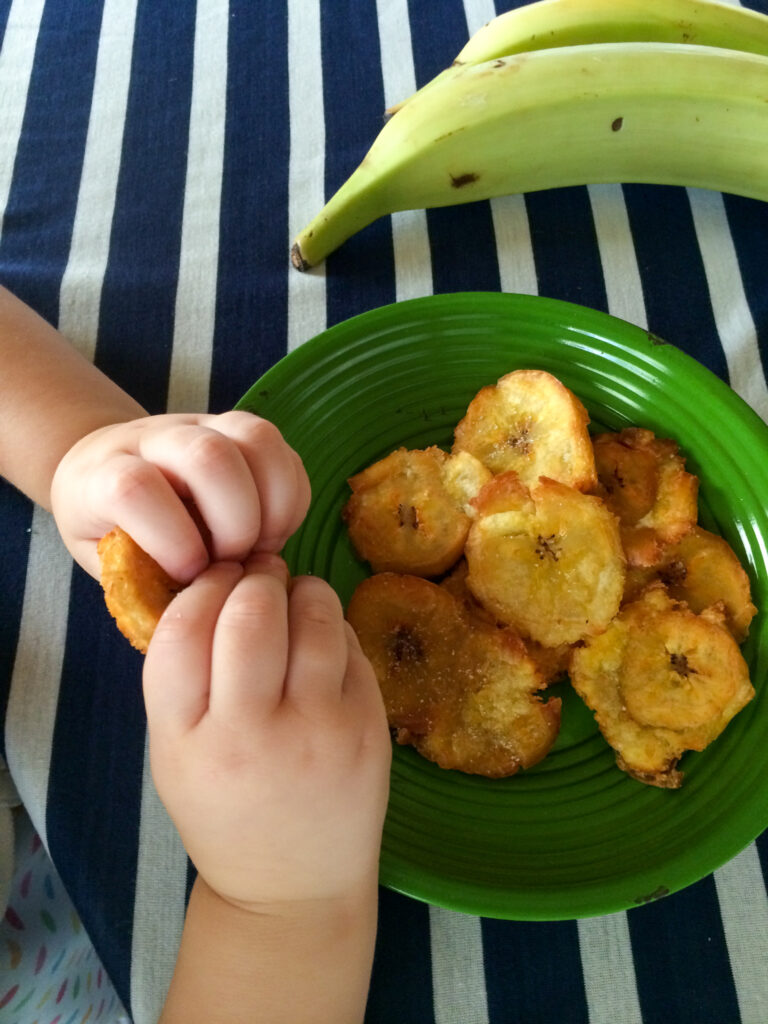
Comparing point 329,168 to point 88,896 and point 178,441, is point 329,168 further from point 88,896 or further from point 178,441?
point 88,896

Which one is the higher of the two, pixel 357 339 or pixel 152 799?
pixel 357 339

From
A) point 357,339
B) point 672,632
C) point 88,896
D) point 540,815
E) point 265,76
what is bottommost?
point 88,896

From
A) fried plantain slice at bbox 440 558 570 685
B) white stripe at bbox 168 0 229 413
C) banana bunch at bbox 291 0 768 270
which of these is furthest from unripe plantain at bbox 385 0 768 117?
fried plantain slice at bbox 440 558 570 685

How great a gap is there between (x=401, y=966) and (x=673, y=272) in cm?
85

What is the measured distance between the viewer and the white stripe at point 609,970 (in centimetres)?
71

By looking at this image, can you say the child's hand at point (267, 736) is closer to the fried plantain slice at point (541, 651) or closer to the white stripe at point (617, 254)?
the fried plantain slice at point (541, 651)

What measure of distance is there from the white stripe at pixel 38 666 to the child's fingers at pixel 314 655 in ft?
1.11

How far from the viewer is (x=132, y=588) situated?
54 centimetres

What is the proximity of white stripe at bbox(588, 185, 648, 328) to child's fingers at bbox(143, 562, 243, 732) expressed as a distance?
679 mm

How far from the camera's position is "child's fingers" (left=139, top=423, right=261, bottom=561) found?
536 millimetres

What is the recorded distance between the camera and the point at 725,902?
0.73 m

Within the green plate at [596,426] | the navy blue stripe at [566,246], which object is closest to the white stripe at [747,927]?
the green plate at [596,426]

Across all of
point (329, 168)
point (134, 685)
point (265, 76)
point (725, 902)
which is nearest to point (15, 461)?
point (134, 685)

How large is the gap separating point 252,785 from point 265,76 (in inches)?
38.9
